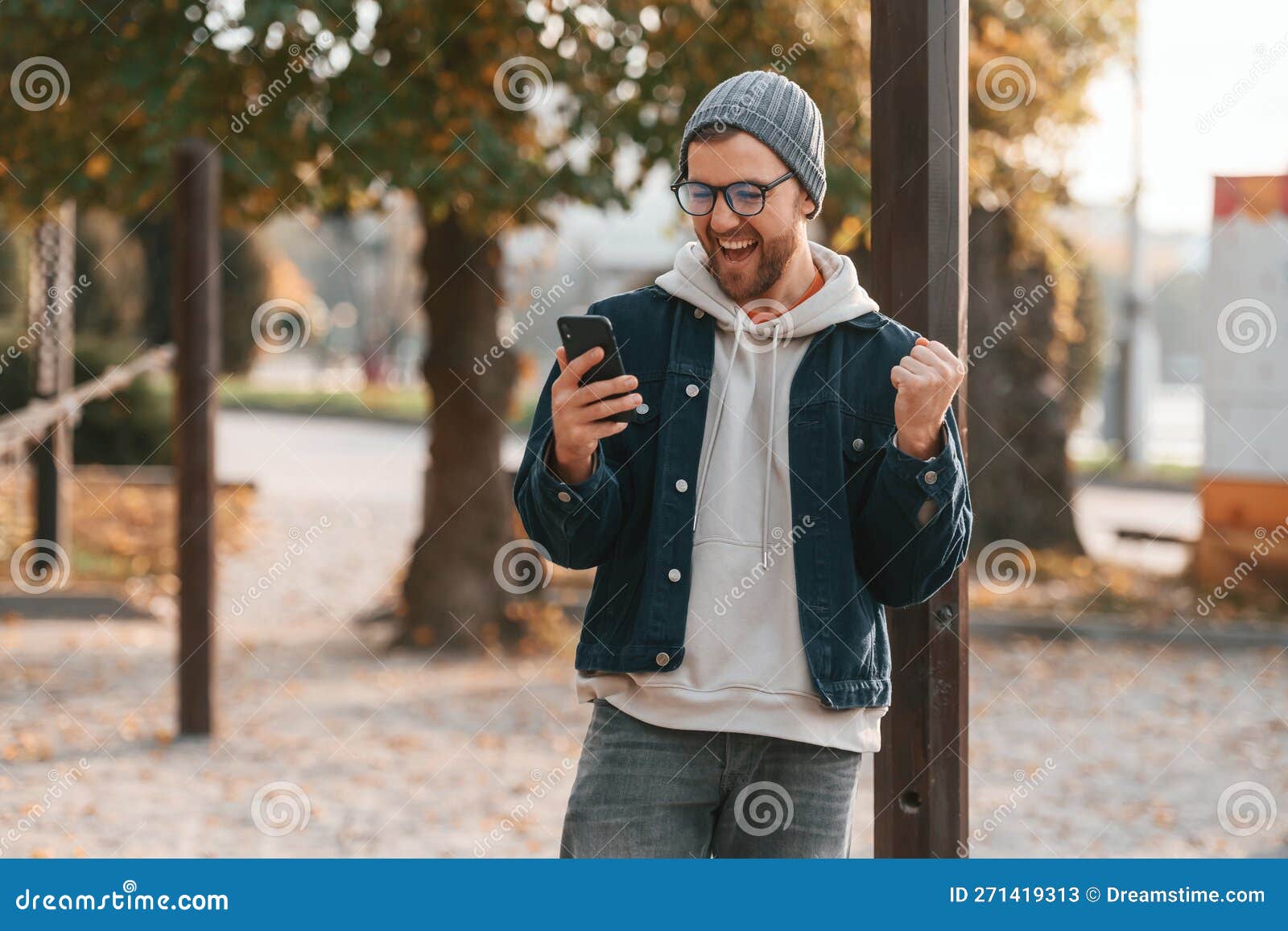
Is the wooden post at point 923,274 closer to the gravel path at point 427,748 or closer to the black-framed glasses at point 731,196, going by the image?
the black-framed glasses at point 731,196

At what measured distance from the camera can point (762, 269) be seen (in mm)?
2215

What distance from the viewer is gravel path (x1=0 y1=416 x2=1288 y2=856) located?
5.19 meters

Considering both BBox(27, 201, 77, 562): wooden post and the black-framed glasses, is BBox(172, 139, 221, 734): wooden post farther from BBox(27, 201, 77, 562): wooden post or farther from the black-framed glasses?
the black-framed glasses

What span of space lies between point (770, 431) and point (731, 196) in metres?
0.36

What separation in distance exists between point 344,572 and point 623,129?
199 inches

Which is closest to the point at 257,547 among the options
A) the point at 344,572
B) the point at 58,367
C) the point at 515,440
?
the point at 344,572

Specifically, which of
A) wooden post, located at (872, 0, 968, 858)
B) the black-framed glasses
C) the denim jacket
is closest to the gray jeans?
the denim jacket

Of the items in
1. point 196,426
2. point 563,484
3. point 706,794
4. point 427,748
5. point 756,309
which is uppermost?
point 756,309

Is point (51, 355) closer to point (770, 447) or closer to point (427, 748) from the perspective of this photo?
point (427, 748)

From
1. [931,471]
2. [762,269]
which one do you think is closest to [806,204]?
[762,269]

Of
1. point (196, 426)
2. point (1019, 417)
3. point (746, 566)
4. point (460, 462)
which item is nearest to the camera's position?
point (746, 566)

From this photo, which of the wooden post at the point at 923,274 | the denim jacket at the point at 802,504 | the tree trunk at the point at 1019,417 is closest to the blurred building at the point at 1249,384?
the tree trunk at the point at 1019,417
